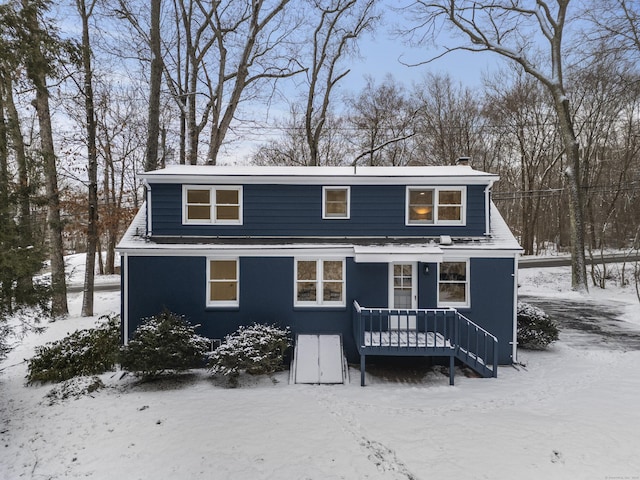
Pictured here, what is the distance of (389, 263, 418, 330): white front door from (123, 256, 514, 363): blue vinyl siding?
15cm

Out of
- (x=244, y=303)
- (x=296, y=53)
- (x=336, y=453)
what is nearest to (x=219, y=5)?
(x=296, y=53)

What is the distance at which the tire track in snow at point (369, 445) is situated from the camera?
5.68 metres

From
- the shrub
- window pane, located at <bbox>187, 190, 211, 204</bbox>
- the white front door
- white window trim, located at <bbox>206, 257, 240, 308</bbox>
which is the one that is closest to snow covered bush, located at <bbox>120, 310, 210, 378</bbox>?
the shrub

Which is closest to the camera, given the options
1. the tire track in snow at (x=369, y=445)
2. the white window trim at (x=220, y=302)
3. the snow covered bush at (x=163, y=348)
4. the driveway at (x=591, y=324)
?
the tire track in snow at (x=369, y=445)

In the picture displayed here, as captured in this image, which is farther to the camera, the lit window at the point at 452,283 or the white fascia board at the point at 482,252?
the lit window at the point at 452,283

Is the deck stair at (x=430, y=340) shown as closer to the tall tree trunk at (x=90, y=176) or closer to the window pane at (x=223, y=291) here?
the window pane at (x=223, y=291)

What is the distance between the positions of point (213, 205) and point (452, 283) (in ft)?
24.2

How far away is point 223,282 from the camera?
10.5 m

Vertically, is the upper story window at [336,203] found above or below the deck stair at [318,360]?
above

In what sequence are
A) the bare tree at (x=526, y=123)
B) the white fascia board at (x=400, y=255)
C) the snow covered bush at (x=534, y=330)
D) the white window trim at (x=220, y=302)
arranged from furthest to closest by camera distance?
the bare tree at (x=526, y=123), the snow covered bush at (x=534, y=330), the white window trim at (x=220, y=302), the white fascia board at (x=400, y=255)

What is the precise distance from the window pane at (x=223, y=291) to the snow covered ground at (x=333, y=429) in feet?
6.95

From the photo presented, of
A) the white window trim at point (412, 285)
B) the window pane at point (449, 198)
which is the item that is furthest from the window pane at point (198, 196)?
the window pane at point (449, 198)

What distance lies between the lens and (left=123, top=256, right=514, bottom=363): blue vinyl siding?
10188 millimetres

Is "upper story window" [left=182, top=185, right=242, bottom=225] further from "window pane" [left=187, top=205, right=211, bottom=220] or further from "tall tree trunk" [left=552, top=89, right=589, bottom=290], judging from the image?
"tall tree trunk" [left=552, top=89, right=589, bottom=290]
